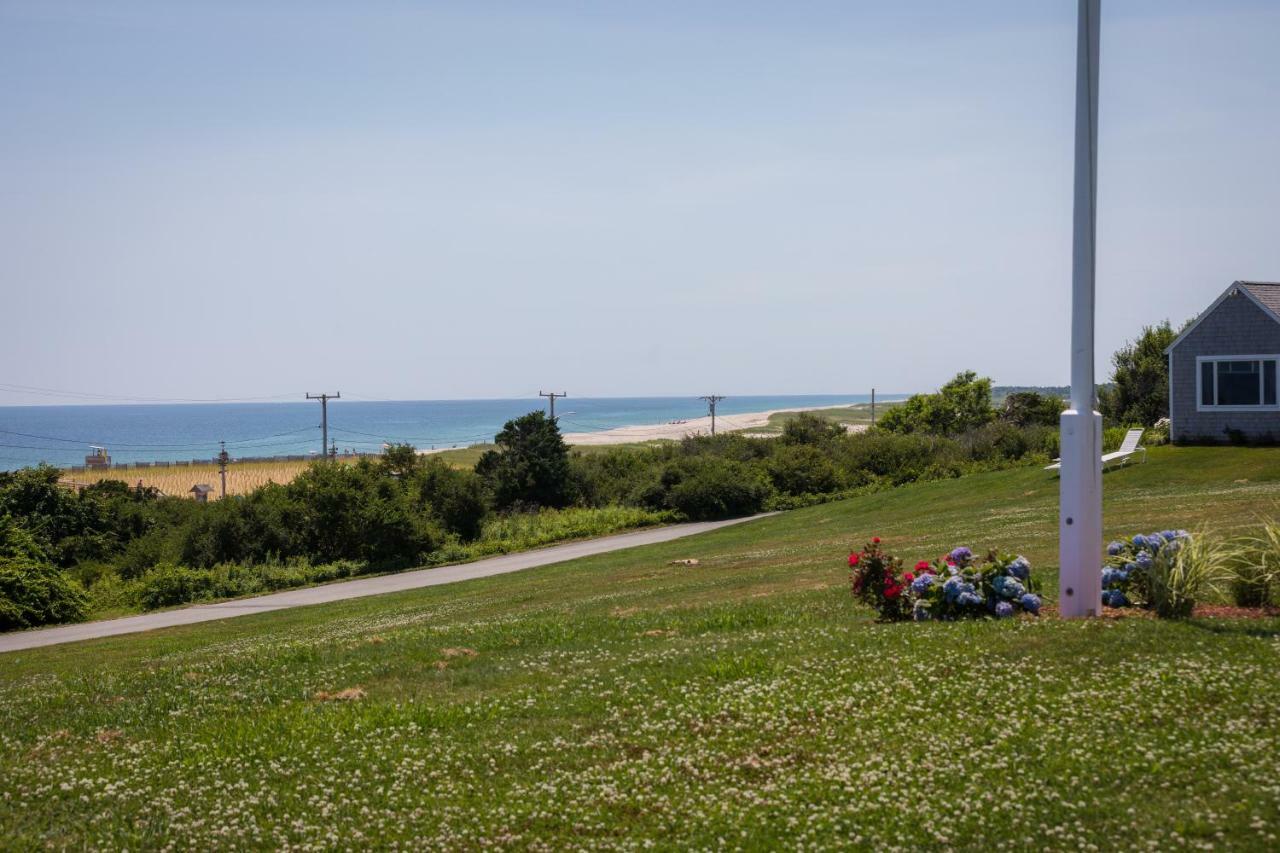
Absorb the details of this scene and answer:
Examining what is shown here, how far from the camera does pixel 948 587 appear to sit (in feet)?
39.5

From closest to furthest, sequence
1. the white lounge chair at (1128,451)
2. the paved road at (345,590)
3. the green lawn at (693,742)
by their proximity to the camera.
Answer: the green lawn at (693,742), the paved road at (345,590), the white lounge chair at (1128,451)

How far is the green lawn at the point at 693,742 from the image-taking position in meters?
6.78

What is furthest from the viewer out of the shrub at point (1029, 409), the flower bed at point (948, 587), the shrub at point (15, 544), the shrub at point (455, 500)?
the shrub at point (1029, 409)

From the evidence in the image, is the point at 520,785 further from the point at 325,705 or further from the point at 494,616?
the point at 494,616

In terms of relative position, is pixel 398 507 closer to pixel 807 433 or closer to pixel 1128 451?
pixel 1128 451

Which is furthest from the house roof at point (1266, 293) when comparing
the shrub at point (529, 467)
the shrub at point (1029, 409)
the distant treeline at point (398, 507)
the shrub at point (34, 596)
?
the shrub at point (34, 596)

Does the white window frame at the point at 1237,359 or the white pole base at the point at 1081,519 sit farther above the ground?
the white window frame at the point at 1237,359

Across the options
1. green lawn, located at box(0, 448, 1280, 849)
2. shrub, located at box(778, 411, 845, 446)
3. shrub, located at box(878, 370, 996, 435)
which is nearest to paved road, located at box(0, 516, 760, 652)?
green lawn, located at box(0, 448, 1280, 849)

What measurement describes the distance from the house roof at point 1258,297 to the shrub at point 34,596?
40.2 metres

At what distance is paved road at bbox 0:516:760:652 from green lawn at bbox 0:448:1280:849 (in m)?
17.1

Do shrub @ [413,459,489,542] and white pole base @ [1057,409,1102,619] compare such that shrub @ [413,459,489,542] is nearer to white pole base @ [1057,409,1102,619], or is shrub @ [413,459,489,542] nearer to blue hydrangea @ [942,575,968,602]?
blue hydrangea @ [942,575,968,602]

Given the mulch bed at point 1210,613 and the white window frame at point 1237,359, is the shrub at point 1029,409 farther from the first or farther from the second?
the mulch bed at point 1210,613

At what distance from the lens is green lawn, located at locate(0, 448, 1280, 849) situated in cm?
678

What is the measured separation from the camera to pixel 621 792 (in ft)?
24.7
